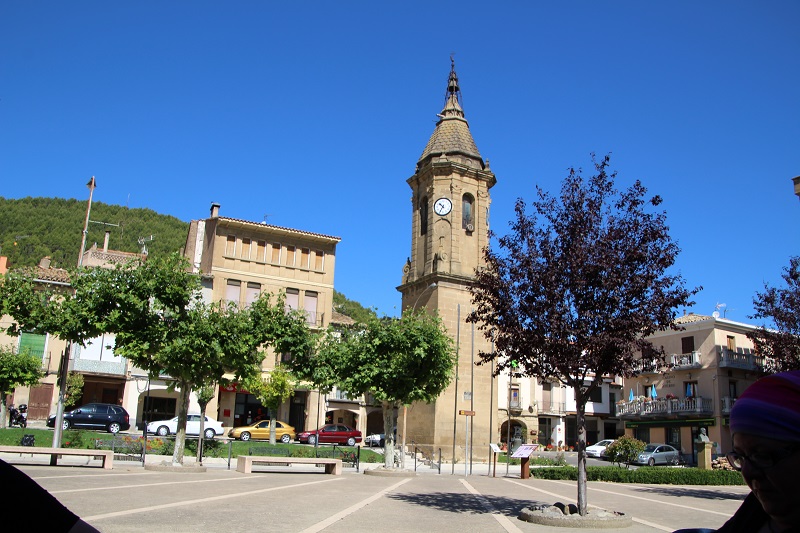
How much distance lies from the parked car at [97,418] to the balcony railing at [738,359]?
35.4 m

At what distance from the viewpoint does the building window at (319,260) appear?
1836 inches

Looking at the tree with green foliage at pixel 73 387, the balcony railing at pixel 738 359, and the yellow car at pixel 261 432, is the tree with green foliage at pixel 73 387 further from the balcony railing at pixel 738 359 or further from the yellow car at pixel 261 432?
the balcony railing at pixel 738 359

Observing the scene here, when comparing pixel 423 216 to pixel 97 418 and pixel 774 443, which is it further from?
pixel 774 443

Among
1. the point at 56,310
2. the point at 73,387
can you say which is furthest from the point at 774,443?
the point at 73,387

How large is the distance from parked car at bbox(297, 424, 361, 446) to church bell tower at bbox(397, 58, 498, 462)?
287 centimetres

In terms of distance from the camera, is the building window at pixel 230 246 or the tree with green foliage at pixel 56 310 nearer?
the tree with green foliage at pixel 56 310

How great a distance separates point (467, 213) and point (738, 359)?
66.8ft

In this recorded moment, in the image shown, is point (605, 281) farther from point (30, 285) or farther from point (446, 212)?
point (446, 212)

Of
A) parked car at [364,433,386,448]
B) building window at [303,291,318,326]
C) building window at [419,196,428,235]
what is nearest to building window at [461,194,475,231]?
building window at [419,196,428,235]

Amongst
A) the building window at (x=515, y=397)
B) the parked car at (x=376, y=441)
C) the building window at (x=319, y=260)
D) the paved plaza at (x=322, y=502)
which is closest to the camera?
the paved plaza at (x=322, y=502)

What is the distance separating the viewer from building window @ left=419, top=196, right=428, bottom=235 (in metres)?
40.6

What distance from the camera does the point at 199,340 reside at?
20.0 meters

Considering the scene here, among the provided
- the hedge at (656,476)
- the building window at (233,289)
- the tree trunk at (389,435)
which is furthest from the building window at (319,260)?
the hedge at (656,476)

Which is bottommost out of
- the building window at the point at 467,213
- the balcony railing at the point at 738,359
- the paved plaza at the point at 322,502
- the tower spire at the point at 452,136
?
the paved plaza at the point at 322,502
